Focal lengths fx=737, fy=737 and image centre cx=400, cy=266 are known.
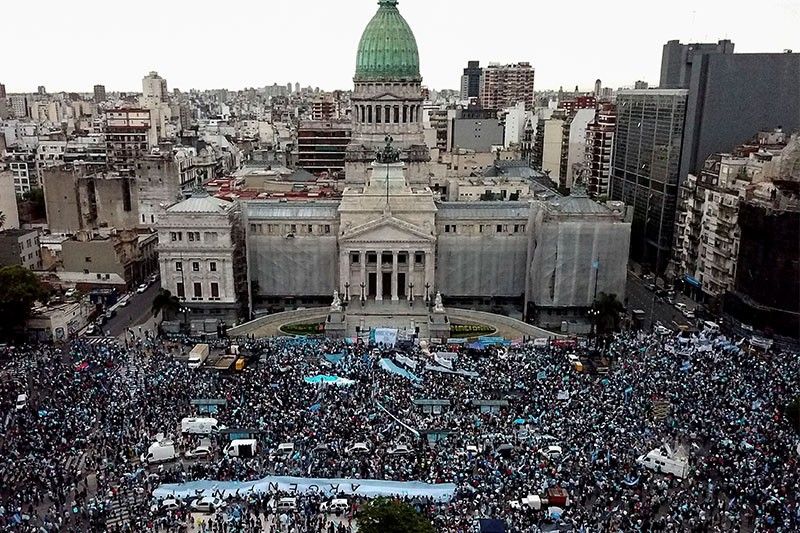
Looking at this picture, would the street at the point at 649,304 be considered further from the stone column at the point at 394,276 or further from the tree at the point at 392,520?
the tree at the point at 392,520

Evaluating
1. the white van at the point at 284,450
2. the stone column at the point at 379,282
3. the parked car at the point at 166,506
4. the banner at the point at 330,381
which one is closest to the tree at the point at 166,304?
the stone column at the point at 379,282

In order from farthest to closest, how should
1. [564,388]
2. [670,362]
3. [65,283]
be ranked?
[65,283]
[670,362]
[564,388]

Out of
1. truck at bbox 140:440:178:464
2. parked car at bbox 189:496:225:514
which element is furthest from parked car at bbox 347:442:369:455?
truck at bbox 140:440:178:464

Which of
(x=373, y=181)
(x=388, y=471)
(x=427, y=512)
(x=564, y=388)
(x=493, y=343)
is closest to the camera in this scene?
(x=427, y=512)

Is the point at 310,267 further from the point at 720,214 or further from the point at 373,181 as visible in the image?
the point at 720,214

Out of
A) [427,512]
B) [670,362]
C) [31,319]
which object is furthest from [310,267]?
[427,512]
